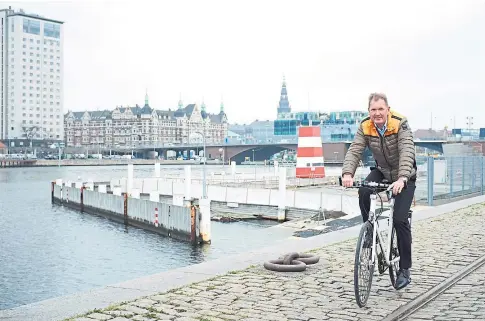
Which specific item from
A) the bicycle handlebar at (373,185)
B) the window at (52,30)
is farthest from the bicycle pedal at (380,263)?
the window at (52,30)

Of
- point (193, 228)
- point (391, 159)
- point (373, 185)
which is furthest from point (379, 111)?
point (193, 228)

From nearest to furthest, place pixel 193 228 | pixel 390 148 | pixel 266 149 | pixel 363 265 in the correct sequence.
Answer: pixel 363 265
pixel 390 148
pixel 193 228
pixel 266 149

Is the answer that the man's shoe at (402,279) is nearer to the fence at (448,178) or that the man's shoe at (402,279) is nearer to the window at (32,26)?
the fence at (448,178)

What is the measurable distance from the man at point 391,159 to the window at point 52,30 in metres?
186

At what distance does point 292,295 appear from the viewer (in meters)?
6.40

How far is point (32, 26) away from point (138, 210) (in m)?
164

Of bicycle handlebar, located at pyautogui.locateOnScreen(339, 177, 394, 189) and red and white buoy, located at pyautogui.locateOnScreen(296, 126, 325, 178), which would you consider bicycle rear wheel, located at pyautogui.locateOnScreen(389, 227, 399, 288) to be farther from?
red and white buoy, located at pyautogui.locateOnScreen(296, 126, 325, 178)

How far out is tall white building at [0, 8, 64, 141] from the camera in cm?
17038

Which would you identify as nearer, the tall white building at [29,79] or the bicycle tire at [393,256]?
the bicycle tire at [393,256]

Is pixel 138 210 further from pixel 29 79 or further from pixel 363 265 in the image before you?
pixel 29 79

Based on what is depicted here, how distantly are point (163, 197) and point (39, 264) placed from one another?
1993 cm

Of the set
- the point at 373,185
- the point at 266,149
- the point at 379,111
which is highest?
the point at 379,111

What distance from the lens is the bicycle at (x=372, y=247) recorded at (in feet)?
18.4

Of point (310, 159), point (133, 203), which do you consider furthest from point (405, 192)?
point (310, 159)
